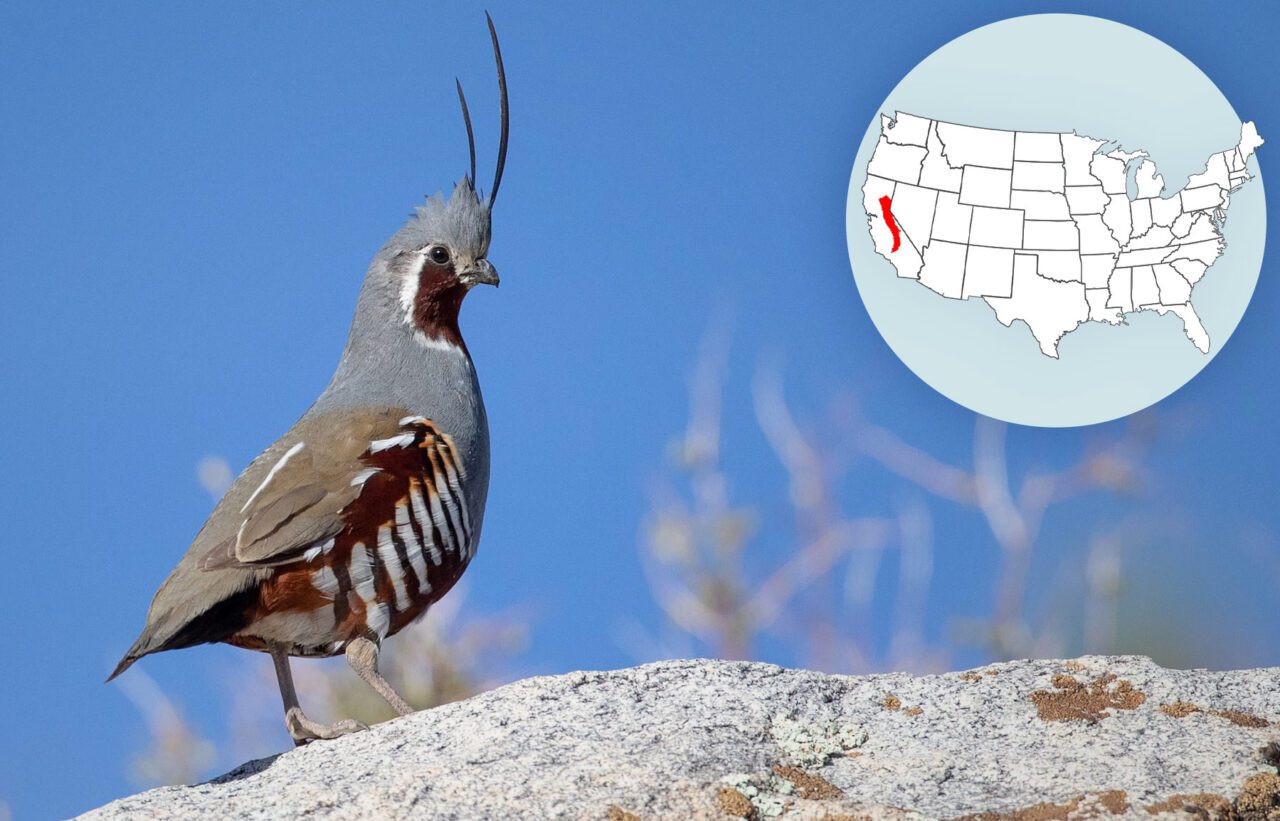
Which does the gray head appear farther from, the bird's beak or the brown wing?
the brown wing

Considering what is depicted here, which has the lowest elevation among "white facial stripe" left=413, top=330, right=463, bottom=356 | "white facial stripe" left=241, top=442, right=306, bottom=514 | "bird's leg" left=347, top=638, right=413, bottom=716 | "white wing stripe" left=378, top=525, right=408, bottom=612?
"bird's leg" left=347, top=638, right=413, bottom=716

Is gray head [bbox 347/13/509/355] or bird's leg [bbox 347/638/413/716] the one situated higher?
gray head [bbox 347/13/509/355]

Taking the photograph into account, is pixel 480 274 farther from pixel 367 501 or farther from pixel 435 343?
pixel 367 501

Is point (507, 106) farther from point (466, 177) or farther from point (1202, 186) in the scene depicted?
point (1202, 186)

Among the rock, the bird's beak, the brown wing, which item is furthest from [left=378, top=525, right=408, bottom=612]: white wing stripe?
the bird's beak

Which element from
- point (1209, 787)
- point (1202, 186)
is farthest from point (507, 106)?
point (1209, 787)

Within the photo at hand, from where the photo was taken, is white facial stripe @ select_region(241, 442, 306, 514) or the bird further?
white facial stripe @ select_region(241, 442, 306, 514)

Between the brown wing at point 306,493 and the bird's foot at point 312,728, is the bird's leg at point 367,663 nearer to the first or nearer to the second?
the bird's foot at point 312,728
